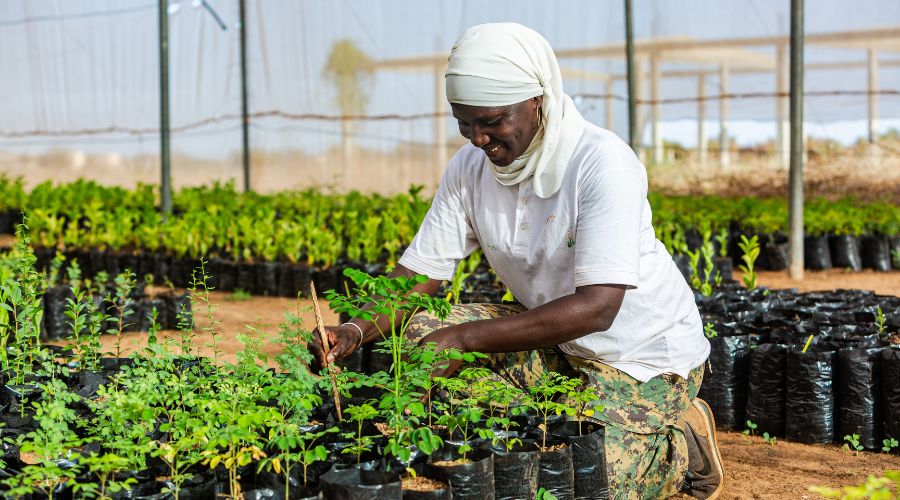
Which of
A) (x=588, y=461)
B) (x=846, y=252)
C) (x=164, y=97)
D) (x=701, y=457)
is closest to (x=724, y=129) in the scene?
(x=846, y=252)

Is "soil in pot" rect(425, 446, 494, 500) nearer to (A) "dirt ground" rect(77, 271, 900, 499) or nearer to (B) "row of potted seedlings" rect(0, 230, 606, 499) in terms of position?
(B) "row of potted seedlings" rect(0, 230, 606, 499)

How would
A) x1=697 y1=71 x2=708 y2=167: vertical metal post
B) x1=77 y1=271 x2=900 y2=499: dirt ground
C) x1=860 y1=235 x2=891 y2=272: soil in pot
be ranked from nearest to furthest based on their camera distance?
1. x1=77 y1=271 x2=900 y2=499: dirt ground
2. x1=860 y1=235 x2=891 y2=272: soil in pot
3. x1=697 y1=71 x2=708 y2=167: vertical metal post

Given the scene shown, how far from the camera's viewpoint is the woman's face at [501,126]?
262 cm

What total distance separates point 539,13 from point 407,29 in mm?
1690

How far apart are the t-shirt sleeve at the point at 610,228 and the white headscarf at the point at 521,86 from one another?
123 millimetres

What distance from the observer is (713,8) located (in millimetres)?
12211

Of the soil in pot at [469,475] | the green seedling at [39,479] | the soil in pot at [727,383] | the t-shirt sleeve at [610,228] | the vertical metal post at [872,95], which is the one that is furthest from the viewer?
the vertical metal post at [872,95]

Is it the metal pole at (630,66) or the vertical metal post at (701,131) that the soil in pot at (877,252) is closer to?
the metal pole at (630,66)

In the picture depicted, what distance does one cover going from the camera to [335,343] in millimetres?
2707

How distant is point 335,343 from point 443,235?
0.55m

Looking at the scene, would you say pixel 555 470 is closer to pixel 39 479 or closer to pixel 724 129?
pixel 39 479

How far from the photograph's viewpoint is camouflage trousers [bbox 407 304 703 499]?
2.77 m

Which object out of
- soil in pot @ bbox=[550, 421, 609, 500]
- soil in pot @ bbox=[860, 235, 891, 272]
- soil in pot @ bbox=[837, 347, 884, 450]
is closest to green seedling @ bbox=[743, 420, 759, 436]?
soil in pot @ bbox=[837, 347, 884, 450]

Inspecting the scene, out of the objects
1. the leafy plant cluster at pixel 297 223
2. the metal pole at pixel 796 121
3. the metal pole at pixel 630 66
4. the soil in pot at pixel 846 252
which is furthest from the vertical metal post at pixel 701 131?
the metal pole at pixel 796 121
